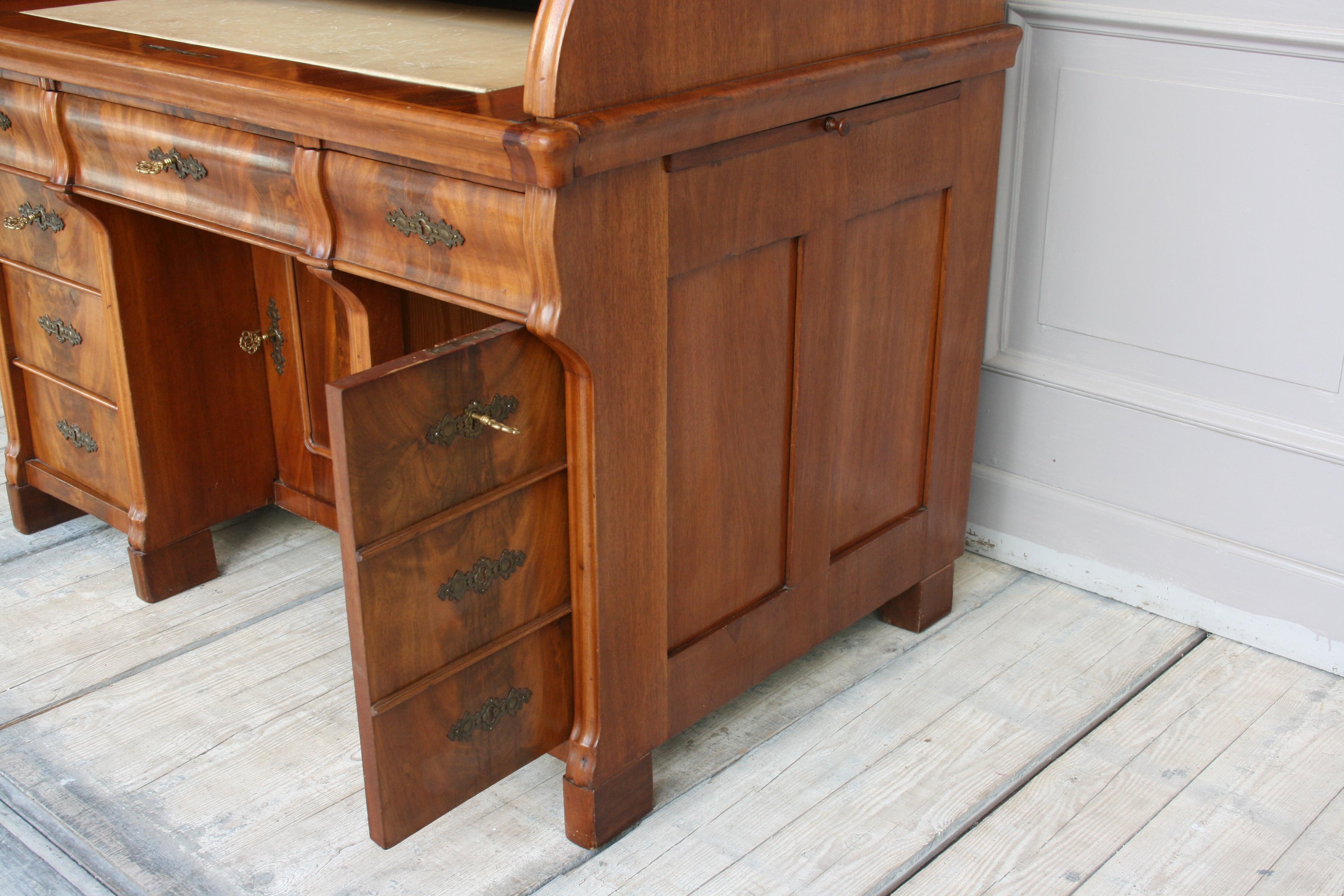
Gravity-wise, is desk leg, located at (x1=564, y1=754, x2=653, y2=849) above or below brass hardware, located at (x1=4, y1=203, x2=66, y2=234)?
below

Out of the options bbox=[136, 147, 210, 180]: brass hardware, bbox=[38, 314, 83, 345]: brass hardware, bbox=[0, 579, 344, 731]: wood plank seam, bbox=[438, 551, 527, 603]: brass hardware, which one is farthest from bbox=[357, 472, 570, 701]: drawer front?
bbox=[38, 314, 83, 345]: brass hardware

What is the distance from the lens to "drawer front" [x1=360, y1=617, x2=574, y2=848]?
1290 mm

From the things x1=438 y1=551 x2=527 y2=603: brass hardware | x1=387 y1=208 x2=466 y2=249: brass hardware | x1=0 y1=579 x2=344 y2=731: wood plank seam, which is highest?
x1=387 y1=208 x2=466 y2=249: brass hardware

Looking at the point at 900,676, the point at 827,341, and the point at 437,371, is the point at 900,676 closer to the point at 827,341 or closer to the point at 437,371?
the point at 827,341

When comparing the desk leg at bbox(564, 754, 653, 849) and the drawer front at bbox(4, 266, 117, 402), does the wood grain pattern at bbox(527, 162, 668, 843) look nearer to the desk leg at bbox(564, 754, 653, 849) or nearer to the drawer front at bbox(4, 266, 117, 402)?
the desk leg at bbox(564, 754, 653, 849)

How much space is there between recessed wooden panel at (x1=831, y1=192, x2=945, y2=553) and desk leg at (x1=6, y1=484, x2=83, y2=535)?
138cm

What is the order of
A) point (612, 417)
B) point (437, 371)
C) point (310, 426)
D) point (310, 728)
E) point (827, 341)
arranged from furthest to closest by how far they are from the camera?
point (310, 426)
point (310, 728)
point (827, 341)
point (612, 417)
point (437, 371)

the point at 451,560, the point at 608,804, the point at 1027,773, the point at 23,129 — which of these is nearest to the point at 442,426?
the point at 451,560

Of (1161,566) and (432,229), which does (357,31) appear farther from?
(1161,566)

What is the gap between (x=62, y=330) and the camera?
80.0 inches

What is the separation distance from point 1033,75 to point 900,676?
906 mm

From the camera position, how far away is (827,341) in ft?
5.30

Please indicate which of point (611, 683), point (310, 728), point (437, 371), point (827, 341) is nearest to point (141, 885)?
point (310, 728)

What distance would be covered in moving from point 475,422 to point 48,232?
3.52 feet
